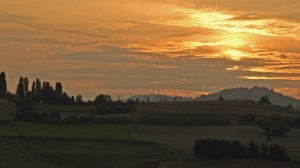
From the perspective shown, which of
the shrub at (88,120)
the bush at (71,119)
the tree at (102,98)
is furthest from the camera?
the tree at (102,98)

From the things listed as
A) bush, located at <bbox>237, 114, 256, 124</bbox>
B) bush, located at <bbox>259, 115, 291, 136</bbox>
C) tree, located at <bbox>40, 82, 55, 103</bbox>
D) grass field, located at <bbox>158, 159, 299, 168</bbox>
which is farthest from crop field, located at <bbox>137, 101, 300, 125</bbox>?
grass field, located at <bbox>158, 159, 299, 168</bbox>

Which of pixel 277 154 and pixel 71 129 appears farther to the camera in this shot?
pixel 71 129

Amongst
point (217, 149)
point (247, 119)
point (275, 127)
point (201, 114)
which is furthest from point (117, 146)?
point (201, 114)

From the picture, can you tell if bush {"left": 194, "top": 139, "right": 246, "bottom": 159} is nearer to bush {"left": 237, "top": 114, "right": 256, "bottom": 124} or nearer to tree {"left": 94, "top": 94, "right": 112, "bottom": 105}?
bush {"left": 237, "top": 114, "right": 256, "bottom": 124}

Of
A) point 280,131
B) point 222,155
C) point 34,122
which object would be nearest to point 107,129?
point 34,122

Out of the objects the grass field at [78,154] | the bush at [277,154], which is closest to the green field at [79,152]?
the grass field at [78,154]

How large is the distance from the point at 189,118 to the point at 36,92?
256ft

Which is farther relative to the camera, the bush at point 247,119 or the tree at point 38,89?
the tree at point 38,89

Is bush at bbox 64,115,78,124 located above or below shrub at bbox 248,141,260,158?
above

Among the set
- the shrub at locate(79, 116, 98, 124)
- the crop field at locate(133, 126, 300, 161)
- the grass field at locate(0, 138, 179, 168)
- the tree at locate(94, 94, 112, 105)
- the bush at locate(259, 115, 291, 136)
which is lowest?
the grass field at locate(0, 138, 179, 168)

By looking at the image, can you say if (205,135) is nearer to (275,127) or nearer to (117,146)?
(275,127)

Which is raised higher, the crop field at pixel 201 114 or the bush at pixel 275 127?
the crop field at pixel 201 114

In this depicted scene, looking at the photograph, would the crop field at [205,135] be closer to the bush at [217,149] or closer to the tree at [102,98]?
the bush at [217,149]

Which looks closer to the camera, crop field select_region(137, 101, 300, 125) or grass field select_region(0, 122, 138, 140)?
grass field select_region(0, 122, 138, 140)
